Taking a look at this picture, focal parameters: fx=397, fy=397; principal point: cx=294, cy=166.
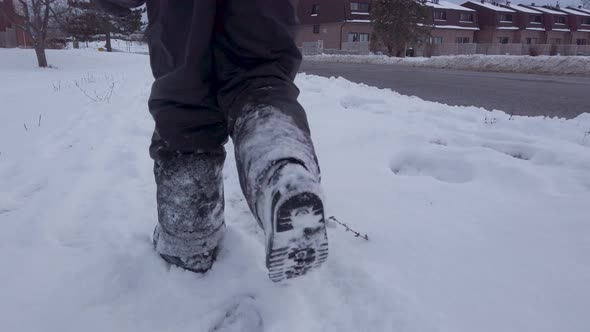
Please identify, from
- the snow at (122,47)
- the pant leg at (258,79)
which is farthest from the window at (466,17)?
the pant leg at (258,79)

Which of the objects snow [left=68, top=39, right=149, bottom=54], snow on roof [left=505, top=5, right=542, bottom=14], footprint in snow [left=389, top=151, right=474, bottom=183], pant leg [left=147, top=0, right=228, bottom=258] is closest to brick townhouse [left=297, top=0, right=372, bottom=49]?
snow [left=68, top=39, right=149, bottom=54]

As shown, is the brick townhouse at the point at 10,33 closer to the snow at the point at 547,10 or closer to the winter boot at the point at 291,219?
the winter boot at the point at 291,219

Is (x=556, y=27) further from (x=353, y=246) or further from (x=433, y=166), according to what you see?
(x=353, y=246)

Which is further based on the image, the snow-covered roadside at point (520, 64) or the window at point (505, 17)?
the window at point (505, 17)

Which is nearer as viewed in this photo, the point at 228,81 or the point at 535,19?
the point at 228,81

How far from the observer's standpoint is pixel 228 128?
0.95m

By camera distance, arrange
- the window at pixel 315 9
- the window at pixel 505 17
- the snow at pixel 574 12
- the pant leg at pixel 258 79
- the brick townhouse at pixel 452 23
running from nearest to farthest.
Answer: the pant leg at pixel 258 79, the window at pixel 315 9, the brick townhouse at pixel 452 23, the window at pixel 505 17, the snow at pixel 574 12

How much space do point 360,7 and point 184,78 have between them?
133 ft

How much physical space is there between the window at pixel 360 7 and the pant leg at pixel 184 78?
39.5 m

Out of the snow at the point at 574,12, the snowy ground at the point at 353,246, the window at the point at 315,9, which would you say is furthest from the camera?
the snow at the point at 574,12

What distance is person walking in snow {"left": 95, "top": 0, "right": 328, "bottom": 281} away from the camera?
2.28 ft

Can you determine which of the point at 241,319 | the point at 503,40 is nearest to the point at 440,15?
the point at 503,40

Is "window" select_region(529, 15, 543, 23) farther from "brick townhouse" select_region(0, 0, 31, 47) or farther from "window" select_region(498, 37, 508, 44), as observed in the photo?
"brick townhouse" select_region(0, 0, 31, 47)

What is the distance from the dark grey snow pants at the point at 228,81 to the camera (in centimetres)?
80
